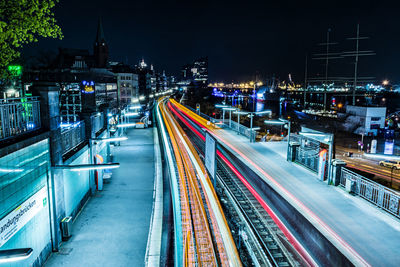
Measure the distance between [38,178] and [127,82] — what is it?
8981cm

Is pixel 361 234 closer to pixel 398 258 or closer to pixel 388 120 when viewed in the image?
pixel 398 258

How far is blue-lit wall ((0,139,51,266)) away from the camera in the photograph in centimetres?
750

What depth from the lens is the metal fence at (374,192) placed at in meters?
10.2

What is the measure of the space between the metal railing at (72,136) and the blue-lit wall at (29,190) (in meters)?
1.97

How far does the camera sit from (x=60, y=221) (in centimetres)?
1077

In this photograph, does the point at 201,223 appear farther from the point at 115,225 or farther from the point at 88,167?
the point at 88,167

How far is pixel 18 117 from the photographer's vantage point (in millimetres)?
8438

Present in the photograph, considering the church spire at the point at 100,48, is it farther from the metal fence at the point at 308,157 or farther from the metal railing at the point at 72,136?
the metal fence at the point at 308,157

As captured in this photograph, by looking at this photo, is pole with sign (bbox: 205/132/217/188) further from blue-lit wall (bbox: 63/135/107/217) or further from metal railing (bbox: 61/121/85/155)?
metal railing (bbox: 61/121/85/155)

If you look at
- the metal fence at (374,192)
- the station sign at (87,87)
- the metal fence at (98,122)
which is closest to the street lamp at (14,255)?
the metal fence at (374,192)

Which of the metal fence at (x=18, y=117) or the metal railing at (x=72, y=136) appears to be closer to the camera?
the metal fence at (x=18, y=117)

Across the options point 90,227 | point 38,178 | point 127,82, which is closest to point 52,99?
point 38,178

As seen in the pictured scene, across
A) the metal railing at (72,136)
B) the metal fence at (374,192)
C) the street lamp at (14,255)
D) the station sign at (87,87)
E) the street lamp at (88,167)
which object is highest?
the station sign at (87,87)

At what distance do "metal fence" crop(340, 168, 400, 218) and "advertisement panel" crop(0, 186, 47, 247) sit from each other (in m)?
12.3
